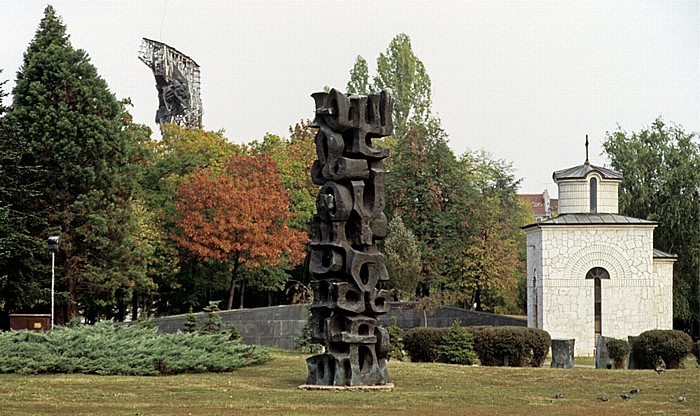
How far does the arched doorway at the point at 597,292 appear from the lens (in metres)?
42.7

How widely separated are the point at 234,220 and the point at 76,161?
921cm

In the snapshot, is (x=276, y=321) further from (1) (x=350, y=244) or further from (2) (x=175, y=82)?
(2) (x=175, y=82)

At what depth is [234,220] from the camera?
156ft

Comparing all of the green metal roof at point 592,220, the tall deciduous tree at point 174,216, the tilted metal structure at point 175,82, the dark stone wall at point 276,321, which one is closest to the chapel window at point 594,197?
the green metal roof at point 592,220

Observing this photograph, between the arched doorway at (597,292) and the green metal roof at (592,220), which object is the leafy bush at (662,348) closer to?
A: the arched doorway at (597,292)

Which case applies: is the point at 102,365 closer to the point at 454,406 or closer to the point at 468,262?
the point at 454,406

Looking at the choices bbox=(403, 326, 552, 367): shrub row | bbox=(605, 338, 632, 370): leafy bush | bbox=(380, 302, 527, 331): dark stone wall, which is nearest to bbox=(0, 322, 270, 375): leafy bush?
bbox=(403, 326, 552, 367): shrub row

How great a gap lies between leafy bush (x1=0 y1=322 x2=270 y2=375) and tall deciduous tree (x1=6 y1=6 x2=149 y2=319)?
466 inches

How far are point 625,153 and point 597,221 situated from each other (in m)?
16.2

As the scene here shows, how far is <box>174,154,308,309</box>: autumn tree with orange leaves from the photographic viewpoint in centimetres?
4734

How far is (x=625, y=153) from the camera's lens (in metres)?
57.8

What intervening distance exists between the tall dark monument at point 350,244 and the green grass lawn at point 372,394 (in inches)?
34.8

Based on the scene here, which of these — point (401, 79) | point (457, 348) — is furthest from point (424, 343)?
point (401, 79)

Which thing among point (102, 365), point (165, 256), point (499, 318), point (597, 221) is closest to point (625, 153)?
point (499, 318)
